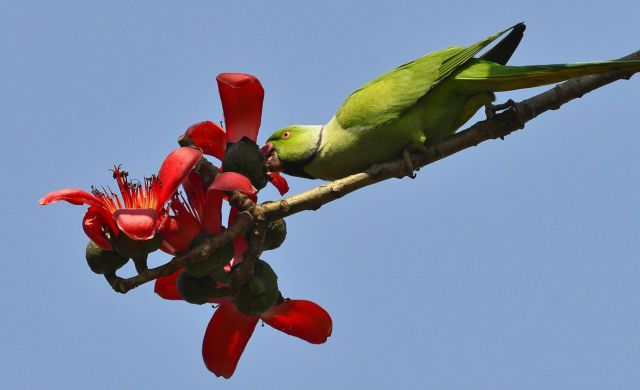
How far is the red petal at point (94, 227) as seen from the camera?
126 inches

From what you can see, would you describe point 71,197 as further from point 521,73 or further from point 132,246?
point 521,73

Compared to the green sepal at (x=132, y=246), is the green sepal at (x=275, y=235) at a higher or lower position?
higher

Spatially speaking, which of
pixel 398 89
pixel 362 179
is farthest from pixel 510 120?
pixel 398 89

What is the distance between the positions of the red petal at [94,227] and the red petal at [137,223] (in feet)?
→ 0.33

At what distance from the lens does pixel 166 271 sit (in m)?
3.21

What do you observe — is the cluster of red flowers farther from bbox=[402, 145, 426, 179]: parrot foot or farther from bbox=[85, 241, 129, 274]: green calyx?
bbox=[402, 145, 426, 179]: parrot foot

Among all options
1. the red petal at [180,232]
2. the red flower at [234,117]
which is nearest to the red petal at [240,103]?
the red flower at [234,117]

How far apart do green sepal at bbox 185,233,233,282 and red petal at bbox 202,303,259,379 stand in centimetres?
37

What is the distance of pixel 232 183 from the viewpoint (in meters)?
3.33

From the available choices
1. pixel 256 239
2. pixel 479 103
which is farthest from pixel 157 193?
pixel 479 103

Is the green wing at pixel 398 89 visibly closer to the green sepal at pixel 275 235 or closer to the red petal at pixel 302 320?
the green sepal at pixel 275 235

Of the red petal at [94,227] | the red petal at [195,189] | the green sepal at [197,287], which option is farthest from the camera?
the red petal at [195,189]

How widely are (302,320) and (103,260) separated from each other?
103 centimetres

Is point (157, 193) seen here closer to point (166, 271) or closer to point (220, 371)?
point (166, 271)
